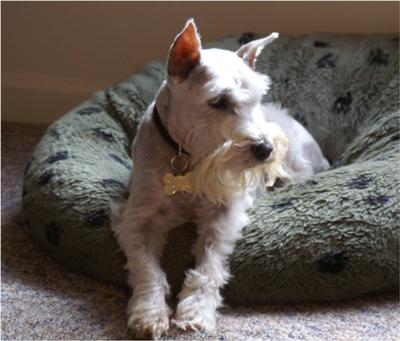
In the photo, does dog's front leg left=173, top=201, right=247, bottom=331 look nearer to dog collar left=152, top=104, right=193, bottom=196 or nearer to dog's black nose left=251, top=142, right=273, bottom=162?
dog collar left=152, top=104, right=193, bottom=196

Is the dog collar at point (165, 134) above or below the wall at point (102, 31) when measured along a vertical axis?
above

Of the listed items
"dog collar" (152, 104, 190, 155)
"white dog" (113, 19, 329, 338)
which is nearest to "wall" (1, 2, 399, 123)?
"white dog" (113, 19, 329, 338)

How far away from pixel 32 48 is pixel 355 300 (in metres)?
1.95

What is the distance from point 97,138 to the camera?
7.39 feet

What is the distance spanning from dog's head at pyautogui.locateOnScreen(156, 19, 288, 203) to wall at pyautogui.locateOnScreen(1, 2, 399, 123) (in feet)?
3.98

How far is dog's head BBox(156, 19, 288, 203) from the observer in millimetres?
1547

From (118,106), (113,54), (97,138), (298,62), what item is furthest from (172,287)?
(113,54)

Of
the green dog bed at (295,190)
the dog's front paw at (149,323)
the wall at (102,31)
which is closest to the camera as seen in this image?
the dog's front paw at (149,323)

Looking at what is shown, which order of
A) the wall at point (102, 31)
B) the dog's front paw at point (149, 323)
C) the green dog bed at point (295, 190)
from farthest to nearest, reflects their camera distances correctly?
the wall at point (102, 31)
the green dog bed at point (295, 190)
the dog's front paw at point (149, 323)

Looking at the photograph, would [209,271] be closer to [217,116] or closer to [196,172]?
[196,172]

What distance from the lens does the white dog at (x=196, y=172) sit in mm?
1551

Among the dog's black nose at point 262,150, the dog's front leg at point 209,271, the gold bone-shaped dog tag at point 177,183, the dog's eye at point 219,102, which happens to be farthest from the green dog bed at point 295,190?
the dog's eye at point 219,102

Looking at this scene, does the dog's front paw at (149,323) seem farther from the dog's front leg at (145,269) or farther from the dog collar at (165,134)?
the dog collar at (165,134)

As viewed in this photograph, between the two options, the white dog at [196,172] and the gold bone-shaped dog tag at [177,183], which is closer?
the white dog at [196,172]
